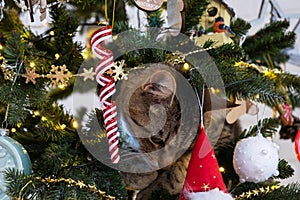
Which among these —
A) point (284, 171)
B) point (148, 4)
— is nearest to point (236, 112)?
point (284, 171)

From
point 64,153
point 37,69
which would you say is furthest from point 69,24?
point 64,153

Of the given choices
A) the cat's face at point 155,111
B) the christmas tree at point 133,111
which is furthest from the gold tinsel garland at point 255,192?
the cat's face at point 155,111

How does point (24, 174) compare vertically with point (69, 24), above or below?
below

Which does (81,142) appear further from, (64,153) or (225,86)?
(225,86)

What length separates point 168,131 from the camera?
58 centimetres

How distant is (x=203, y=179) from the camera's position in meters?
0.54

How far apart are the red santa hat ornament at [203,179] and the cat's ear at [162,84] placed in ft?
0.23

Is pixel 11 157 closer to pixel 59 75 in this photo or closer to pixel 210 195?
pixel 59 75

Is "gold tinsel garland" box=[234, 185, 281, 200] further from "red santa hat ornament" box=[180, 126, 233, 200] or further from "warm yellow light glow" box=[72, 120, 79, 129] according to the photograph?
"warm yellow light glow" box=[72, 120, 79, 129]

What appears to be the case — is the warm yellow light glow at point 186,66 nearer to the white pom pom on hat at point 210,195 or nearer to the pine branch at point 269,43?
the white pom pom on hat at point 210,195

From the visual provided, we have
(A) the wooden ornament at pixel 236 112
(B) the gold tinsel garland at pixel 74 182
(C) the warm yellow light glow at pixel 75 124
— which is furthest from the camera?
(A) the wooden ornament at pixel 236 112

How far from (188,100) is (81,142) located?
158 mm

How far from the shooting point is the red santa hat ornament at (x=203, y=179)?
1.74 ft

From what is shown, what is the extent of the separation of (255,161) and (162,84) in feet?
0.56
